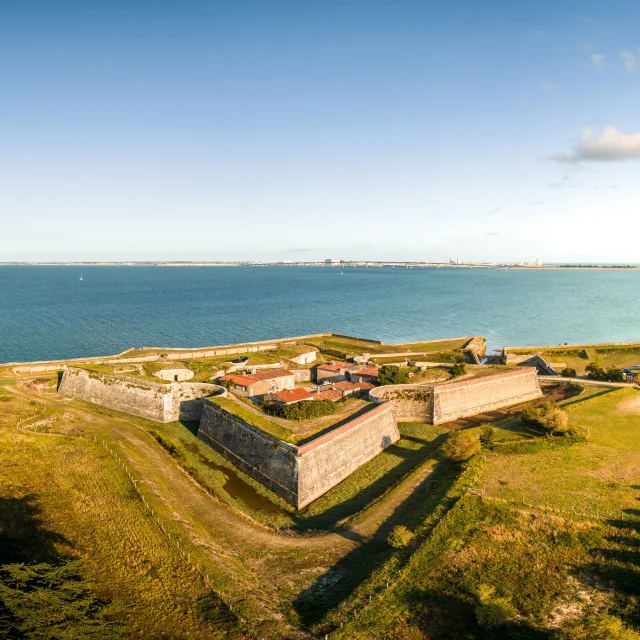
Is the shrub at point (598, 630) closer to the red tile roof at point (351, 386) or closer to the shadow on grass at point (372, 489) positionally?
the shadow on grass at point (372, 489)

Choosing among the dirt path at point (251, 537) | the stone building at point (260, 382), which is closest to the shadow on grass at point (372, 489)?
the dirt path at point (251, 537)

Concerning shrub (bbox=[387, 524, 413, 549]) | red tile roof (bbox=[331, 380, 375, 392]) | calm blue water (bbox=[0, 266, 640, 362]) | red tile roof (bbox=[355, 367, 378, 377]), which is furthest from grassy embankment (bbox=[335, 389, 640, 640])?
calm blue water (bbox=[0, 266, 640, 362])

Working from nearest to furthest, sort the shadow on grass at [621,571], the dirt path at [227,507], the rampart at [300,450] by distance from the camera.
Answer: the shadow on grass at [621,571], the dirt path at [227,507], the rampart at [300,450]

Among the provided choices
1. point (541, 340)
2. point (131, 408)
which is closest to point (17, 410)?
point (131, 408)

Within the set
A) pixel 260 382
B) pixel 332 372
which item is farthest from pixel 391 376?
pixel 260 382

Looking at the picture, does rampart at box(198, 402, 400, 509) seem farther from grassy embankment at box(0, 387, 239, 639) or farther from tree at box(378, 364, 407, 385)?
grassy embankment at box(0, 387, 239, 639)

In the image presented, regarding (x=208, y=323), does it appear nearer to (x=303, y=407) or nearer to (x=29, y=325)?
(x=29, y=325)
